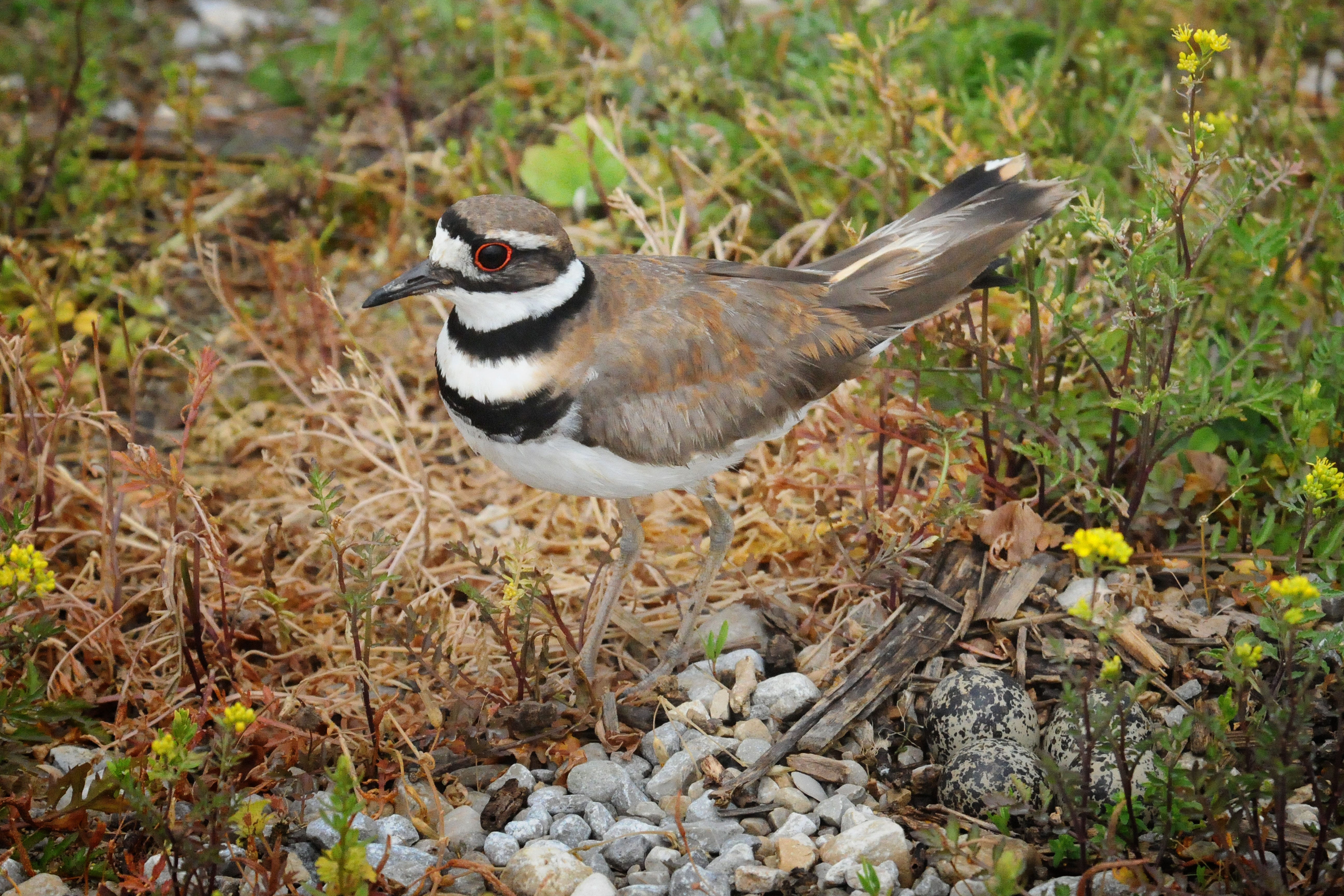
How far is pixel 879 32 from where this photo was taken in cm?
557

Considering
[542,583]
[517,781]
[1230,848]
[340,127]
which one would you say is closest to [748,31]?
[340,127]

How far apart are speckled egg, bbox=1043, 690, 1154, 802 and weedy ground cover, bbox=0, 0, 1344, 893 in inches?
2.6

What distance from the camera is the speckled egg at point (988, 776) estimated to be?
2967 millimetres

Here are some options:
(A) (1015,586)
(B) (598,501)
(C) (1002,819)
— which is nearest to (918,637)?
(A) (1015,586)

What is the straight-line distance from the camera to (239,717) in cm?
253

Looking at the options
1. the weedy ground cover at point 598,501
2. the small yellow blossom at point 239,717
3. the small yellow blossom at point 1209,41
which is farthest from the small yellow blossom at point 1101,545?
the small yellow blossom at point 239,717

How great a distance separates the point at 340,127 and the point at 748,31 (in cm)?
190

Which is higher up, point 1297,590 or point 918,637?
point 1297,590

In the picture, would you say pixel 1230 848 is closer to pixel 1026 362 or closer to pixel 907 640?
pixel 907 640

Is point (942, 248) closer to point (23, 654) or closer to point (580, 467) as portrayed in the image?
point (580, 467)

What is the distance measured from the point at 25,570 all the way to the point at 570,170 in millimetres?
3237

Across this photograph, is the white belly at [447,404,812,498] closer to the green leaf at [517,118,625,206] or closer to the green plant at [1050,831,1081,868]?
the green plant at [1050,831,1081,868]

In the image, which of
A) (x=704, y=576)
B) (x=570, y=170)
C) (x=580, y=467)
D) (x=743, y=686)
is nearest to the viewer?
(x=580, y=467)

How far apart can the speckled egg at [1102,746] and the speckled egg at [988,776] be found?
0.23 ft
